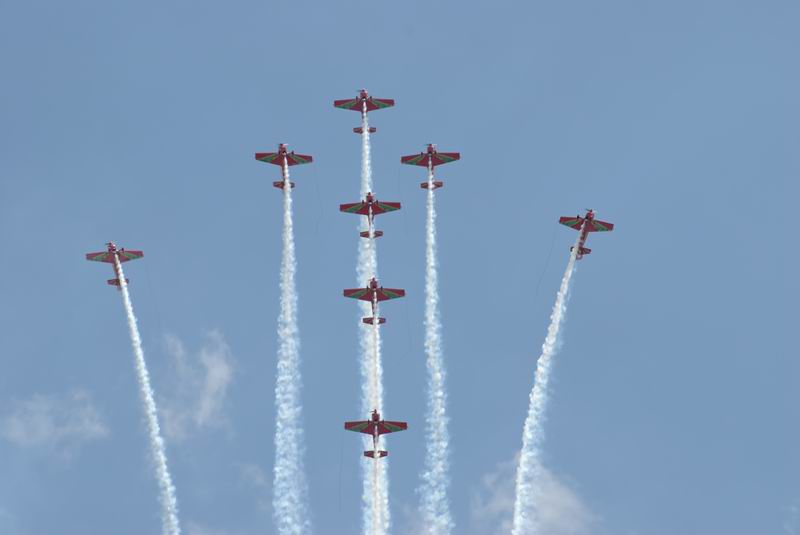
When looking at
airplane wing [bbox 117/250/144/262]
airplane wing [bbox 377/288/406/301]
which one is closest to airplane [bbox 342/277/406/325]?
airplane wing [bbox 377/288/406/301]

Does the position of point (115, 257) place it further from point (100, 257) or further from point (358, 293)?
point (358, 293)

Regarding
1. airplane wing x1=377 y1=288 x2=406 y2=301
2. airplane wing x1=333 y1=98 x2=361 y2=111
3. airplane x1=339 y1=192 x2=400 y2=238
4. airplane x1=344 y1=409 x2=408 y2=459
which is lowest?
airplane x1=344 y1=409 x2=408 y2=459

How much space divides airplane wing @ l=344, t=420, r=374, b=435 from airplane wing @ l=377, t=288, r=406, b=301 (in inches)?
570

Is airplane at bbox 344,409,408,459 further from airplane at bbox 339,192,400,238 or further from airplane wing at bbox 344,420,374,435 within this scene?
airplane at bbox 339,192,400,238

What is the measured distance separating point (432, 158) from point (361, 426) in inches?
1435

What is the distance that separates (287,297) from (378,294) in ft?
44.7

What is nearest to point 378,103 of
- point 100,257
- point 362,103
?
point 362,103

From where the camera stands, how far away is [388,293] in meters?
157

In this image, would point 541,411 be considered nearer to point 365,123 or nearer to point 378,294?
point 378,294

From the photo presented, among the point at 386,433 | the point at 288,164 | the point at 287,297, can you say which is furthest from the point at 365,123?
the point at 386,433

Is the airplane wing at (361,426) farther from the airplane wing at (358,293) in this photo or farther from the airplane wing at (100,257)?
the airplane wing at (100,257)

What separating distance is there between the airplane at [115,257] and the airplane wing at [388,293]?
30.2 m

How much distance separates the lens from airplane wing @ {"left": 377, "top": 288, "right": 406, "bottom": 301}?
515 ft

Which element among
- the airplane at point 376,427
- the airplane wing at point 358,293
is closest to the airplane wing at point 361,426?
the airplane at point 376,427
